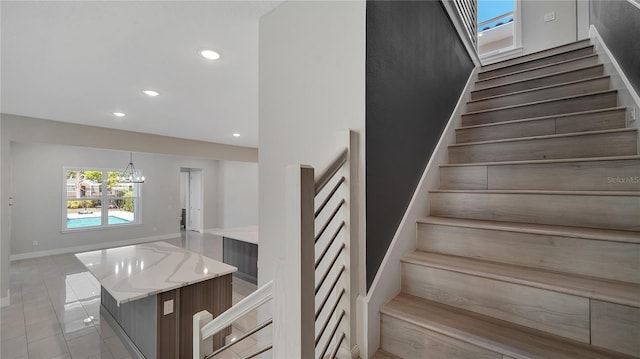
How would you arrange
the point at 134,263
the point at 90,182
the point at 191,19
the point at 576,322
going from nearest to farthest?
the point at 576,322
the point at 191,19
the point at 134,263
the point at 90,182

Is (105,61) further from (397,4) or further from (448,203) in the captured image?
(448,203)

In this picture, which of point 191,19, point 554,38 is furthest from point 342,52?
point 554,38

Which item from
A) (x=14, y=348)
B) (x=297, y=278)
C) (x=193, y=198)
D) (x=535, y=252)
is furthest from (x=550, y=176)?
(x=193, y=198)

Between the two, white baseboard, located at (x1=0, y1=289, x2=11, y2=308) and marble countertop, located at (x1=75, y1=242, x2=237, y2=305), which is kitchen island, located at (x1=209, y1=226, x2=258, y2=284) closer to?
marble countertop, located at (x1=75, y1=242, x2=237, y2=305)

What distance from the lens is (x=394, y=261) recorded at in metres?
1.34

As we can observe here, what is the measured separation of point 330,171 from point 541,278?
3.30ft

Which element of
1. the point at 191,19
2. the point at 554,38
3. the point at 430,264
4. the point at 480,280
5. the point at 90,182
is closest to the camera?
the point at 480,280

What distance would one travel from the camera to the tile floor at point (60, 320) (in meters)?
2.66

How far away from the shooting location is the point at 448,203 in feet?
5.58

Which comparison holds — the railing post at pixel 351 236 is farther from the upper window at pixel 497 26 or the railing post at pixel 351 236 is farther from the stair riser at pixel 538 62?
the upper window at pixel 497 26

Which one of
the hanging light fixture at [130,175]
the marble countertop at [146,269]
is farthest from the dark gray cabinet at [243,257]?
the hanging light fixture at [130,175]

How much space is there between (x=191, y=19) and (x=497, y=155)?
2.29 metres

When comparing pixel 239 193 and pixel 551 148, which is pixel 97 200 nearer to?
pixel 239 193

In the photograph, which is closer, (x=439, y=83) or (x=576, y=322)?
(x=576, y=322)
